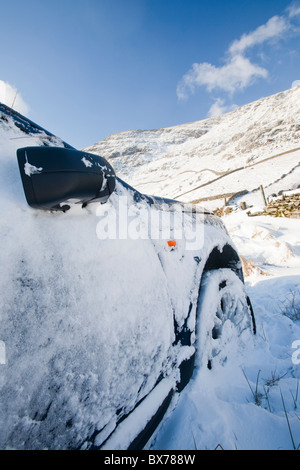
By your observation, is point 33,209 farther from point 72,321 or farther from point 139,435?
point 139,435

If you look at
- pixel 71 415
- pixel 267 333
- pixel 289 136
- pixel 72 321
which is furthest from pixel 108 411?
pixel 289 136

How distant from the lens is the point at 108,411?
74 cm

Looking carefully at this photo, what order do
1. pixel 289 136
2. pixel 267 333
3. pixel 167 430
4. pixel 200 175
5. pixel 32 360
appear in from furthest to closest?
pixel 200 175 → pixel 289 136 → pixel 267 333 → pixel 167 430 → pixel 32 360

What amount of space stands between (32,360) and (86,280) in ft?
0.93

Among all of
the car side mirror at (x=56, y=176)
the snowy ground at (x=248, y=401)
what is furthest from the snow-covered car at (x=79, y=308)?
the snowy ground at (x=248, y=401)

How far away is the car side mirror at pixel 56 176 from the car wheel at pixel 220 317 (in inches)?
42.0

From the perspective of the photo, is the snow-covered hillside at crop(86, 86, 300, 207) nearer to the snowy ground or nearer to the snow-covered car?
the snowy ground

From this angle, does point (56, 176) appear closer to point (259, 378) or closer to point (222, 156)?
point (259, 378)

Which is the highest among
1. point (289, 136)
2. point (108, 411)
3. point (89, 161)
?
point (289, 136)

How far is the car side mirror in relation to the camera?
656 millimetres

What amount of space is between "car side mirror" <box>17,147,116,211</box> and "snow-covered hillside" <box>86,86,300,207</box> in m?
17.7

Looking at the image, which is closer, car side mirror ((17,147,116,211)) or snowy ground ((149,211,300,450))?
car side mirror ((17,147,116,211))

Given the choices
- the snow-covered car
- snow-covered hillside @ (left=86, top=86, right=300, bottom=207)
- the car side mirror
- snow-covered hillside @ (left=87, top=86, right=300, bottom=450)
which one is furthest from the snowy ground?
snow-covered hillside @ (left=86, top=86, right=300, bottom=207)

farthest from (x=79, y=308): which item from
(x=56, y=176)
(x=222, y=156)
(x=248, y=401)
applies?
(x=222, y=156)
